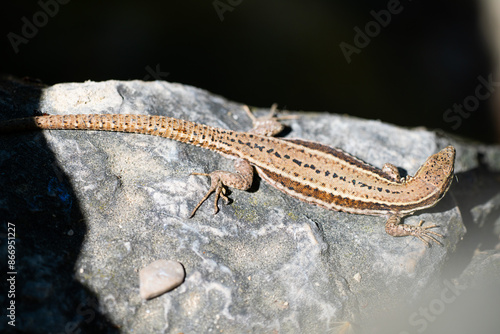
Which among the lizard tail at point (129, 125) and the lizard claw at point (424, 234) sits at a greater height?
the lizard claw at point (424, 234)

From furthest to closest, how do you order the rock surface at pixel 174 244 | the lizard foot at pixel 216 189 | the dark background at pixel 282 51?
the dark background at pixel 282 51
the lizard foot at pixel 216 189
the rock surface at pixel 174 244

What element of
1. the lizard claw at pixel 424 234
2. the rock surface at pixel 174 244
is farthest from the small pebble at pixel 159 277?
the lizard claw at pixel 424 234

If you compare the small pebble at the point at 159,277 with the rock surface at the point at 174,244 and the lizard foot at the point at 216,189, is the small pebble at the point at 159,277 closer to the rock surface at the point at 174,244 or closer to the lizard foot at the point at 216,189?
the rock surface at the point at 174,244

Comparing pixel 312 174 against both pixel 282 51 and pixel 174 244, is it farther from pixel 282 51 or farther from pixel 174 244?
pixel 282 51

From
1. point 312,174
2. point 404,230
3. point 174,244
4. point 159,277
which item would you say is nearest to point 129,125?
point 174,244

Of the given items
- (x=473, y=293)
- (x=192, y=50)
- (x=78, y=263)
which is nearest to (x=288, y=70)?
(x=192, y=50)

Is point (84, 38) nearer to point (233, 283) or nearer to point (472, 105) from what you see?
point (233, 283)
